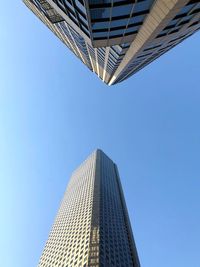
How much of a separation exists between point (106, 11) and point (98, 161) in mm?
174594

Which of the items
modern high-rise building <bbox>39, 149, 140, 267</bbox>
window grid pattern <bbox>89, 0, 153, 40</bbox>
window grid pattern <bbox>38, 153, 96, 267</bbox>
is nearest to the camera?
window grid pattern <bbox>89, 0, 153, 40</bbox>

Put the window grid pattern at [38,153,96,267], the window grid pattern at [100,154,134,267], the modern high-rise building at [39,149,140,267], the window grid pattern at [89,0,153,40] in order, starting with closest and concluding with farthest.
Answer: the window grid pattern at [89,0,153,40]
the modern high-rise building at [39,149,140,267]
the window grid pattern at [100,154,134,267]
the window grid pattern at [38,153,96,267]

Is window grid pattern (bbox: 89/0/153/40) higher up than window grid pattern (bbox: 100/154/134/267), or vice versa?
window grid pattern (bbox: 89/0/153/40)

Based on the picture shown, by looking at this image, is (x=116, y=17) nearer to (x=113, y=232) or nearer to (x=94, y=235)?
(x=94, y=235)

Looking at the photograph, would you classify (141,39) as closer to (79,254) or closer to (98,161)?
(79,254)

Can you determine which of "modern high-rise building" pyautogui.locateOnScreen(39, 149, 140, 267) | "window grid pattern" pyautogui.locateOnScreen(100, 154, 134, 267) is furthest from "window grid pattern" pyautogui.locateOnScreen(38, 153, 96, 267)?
"window grid pattern" pyautogui.locateOnScreen(100, 154, 134, 267)

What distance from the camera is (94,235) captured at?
278 feet

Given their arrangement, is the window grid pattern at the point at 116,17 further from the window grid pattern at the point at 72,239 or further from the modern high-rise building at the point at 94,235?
the window grid pattern at the point at 72,239

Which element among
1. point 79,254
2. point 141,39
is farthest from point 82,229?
point 141,39

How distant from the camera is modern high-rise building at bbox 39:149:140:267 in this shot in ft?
250

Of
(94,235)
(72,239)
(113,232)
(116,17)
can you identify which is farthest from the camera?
(113,232)

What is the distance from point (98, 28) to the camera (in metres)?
25.5

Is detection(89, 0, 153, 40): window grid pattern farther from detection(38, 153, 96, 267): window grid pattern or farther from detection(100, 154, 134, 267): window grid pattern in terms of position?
detection(38, 153, 96, 267): window grid pattern

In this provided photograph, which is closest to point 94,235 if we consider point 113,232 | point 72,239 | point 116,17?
point 72,239
